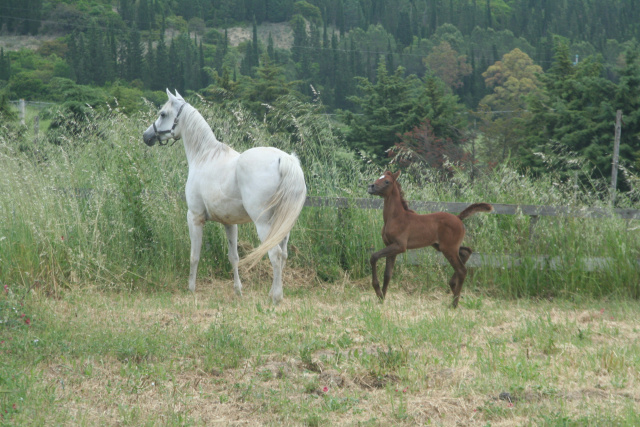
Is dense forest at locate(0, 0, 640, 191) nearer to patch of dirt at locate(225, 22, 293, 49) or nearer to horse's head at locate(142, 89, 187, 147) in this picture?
patch of dirt at locate(225, 22, 293, 49)

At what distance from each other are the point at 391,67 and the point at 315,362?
268ft

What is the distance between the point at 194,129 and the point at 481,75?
268ft

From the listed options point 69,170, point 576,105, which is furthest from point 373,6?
point 69,170

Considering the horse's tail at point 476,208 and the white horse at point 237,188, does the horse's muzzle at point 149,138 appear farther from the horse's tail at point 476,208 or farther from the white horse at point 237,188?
the horse's tail at point 476,208

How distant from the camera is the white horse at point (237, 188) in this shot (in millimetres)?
6746

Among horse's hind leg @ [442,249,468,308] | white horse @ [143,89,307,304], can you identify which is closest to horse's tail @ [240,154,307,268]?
Answer: white horse @ [143,89,307,304]

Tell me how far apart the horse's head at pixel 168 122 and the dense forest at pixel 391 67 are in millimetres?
5029

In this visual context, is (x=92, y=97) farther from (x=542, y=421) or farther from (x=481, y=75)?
(x=481, y=75)

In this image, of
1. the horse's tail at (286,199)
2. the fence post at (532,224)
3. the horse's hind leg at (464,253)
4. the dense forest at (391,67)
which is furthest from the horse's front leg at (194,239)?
the dense forest at (391,67)

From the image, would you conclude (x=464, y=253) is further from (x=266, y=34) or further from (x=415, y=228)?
(x=266, y=34)

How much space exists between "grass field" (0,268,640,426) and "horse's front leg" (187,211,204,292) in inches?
28.0

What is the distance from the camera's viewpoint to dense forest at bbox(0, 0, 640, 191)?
29906 mm

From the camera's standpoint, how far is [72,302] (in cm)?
688

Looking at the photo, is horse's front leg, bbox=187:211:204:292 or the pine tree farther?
the pine tree
